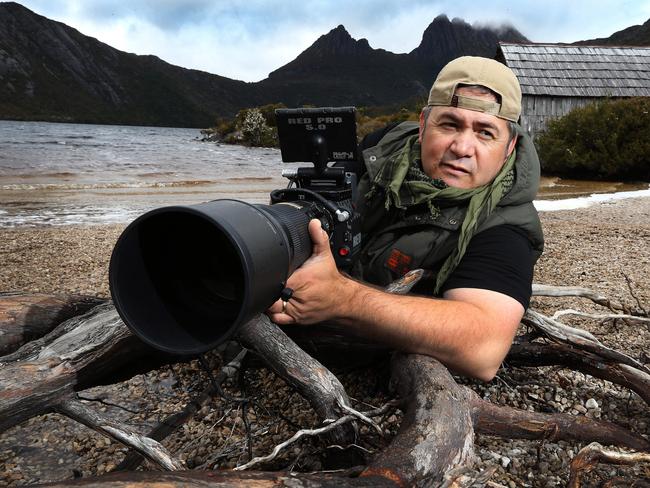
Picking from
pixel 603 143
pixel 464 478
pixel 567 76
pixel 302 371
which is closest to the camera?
pixel 464 478

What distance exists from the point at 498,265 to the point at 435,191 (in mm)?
402

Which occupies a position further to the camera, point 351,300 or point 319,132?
point 319,132

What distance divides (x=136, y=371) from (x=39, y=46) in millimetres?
201099

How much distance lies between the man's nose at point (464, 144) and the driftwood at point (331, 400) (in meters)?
0.51

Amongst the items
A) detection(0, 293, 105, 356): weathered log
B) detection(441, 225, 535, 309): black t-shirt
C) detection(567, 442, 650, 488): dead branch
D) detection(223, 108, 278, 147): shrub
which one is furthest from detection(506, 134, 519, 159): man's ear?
detection(223, 108, 278, 147): shrub

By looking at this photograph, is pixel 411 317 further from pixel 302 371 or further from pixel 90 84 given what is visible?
pixel 90 84

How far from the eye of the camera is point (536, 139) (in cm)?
1576

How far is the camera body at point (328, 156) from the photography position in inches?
64.2

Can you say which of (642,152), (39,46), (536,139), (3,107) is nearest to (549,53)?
(536,139)

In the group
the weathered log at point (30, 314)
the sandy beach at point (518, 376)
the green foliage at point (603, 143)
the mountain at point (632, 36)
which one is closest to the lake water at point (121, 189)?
the green foliage at point (603, 143)

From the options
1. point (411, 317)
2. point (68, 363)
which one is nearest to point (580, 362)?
point (411, 317)

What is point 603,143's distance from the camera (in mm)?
13055

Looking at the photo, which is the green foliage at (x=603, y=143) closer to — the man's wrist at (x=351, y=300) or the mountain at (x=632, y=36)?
the man's wrist at (x=351, y=300)

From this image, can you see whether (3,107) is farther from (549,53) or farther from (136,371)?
(136,371)
